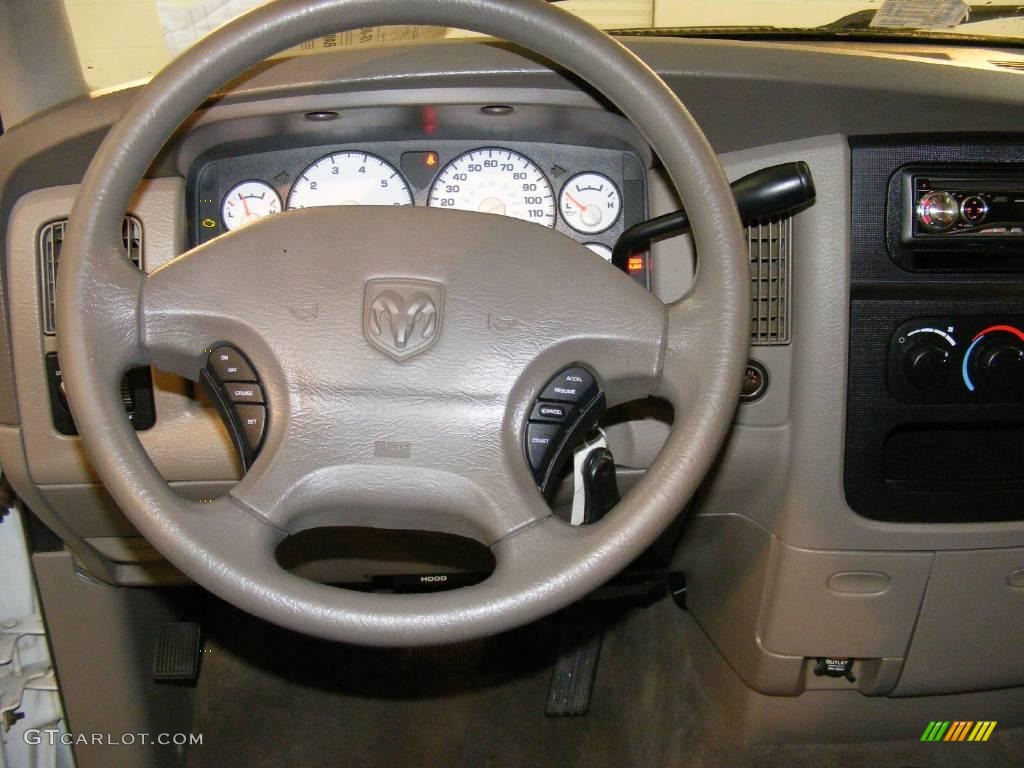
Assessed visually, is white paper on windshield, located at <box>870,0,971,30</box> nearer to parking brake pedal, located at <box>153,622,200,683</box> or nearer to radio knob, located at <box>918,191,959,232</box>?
radio knob, located at <box>918,191,959,232</box>

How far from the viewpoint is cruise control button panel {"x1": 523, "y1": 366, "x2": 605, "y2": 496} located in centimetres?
88

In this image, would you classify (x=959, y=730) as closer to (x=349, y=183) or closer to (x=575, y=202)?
(x=575, y=202)

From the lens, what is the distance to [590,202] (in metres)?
1.19

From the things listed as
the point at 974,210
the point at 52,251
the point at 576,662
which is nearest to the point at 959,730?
the point at 576,662

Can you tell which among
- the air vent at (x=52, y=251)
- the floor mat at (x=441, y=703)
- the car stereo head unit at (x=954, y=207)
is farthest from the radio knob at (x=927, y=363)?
the air vent at (x=52, y=251)

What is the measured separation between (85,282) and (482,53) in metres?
0.51

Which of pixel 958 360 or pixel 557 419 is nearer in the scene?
pixel 557 419

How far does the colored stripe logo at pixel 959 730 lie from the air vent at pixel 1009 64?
3.35 feet

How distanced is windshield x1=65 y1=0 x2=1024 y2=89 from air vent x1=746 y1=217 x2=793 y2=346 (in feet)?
1.18

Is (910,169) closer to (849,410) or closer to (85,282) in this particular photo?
(849,410)

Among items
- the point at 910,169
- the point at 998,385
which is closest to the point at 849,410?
the point at 998,385

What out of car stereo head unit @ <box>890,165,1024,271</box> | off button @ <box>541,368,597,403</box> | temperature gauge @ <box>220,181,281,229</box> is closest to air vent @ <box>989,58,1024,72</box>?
car stereo head unit @ <box>890,165,1024,271</box>

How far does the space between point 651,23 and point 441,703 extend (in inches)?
52.2

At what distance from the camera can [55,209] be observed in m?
1.11
